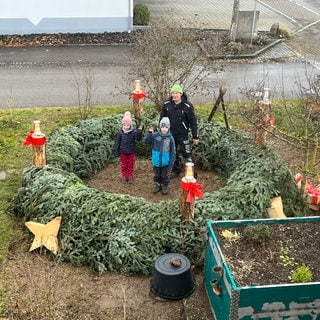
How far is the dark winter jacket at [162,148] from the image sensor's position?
919cm

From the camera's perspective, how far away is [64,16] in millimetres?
19188

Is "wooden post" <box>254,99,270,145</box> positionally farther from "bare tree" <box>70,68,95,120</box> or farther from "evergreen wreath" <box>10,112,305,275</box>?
"bare tree" <box>70,68,95,120</box>

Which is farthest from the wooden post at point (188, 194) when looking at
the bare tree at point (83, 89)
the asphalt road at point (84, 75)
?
the asphalt road at point (84, 75)

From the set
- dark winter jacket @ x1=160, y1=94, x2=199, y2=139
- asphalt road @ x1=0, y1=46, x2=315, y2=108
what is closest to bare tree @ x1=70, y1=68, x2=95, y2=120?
asphalt road @ x1=0, y1=46, x2=315, y2=108

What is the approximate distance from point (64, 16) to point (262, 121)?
11.6 meters

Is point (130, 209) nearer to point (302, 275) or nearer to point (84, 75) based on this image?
point (302, 275)

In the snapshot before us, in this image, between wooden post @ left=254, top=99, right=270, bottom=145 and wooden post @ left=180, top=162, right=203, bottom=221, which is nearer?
wooden post @ left=180, top=162, right=203, bottom=221

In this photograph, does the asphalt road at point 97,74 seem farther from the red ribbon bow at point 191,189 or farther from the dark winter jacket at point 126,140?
the red ribbon bow at point 191,189

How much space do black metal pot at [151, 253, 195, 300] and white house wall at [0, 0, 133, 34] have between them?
13.7m

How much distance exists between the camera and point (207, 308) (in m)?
7.13

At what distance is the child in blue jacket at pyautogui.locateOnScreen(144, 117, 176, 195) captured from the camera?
918 cm

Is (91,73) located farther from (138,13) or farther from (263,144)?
(263,144)

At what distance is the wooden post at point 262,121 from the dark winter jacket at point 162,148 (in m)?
1.52

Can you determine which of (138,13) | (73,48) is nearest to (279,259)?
(73,48)
